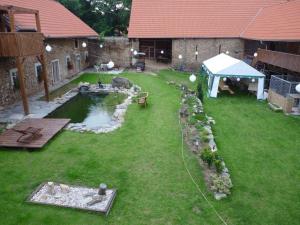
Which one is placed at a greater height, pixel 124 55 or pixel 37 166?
pixel 124 55

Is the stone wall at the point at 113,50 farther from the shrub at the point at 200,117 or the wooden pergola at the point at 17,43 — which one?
the shrub at the point at 200,117

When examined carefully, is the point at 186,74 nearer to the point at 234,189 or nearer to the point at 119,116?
the point at 119,116

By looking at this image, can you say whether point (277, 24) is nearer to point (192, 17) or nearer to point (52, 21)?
point (192, 17)

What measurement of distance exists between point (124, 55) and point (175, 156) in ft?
63.9

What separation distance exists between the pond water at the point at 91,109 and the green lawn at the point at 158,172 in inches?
61.8

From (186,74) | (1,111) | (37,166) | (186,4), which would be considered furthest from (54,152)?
(186,4)

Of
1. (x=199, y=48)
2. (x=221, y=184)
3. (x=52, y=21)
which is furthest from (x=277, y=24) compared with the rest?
(x=52, y=21)

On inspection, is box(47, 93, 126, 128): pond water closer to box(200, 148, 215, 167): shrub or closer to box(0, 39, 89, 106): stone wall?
box(0, 39, 89, 106): stone wall

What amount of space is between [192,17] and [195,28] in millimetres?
Result: 1759

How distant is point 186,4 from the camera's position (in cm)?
2928

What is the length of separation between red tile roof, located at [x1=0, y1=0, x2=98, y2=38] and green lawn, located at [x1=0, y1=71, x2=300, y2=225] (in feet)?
30.9

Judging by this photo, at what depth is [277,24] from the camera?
20938 millimetres

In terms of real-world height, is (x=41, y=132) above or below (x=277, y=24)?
below

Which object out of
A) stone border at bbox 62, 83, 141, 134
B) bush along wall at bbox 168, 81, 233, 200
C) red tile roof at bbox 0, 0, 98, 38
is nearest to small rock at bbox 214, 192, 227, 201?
bush along wall at bbox 168, 81, 233, 200
